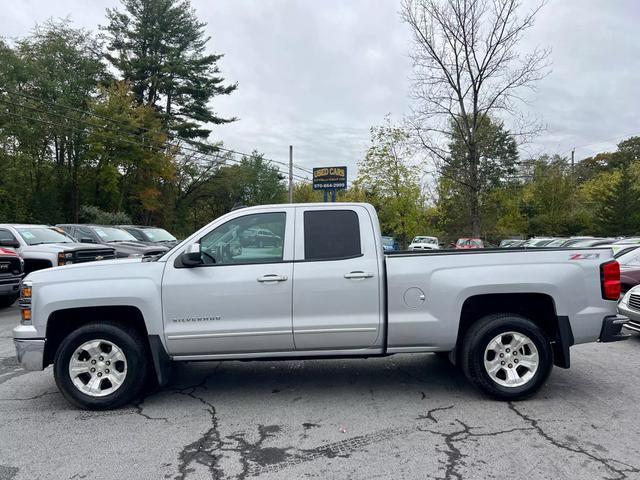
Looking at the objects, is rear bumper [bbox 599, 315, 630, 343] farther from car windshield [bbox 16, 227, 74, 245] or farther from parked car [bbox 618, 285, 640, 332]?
car windshield [bbox 16, 227, 74, 245]

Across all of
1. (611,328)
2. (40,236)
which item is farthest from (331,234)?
(40,236)

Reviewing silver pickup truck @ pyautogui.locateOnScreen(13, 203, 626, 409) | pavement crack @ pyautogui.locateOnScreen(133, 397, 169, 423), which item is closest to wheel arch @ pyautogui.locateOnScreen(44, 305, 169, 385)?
silver pickup truck @ pyautogui.locateOnScreen(13, 203, 626, 409)

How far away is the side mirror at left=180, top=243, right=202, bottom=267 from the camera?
14.5ft

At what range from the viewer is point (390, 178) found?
33844 millimetres

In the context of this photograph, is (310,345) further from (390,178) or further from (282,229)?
(390,178)

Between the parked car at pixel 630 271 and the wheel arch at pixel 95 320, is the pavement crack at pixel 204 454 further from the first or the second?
the parked car at pixel 630 271

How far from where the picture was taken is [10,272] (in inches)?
392

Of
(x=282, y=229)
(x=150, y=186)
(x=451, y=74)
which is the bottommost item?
(x=282, y=229)

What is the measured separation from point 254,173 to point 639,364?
197 feet

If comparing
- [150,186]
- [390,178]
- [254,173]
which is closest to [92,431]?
[390,178]

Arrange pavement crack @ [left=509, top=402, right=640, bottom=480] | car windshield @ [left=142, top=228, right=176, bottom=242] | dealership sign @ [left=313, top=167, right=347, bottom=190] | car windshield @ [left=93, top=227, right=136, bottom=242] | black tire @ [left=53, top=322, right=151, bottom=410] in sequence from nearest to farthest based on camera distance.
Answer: pavement crack @ [left=509, top=402, right=640, bottom=480] < black tire @ [left=53, top=322, right=151, bottom=410] < car windshield @ [left=93, top=227, right=136, bottom=242] < car windshield @ [left=142, top=228, right=176, bottom=242] < dealership sign @ [left=313, top=167, right=347, bottom=190]

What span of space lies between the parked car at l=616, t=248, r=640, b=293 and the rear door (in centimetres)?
665

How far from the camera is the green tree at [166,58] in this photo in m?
36.6

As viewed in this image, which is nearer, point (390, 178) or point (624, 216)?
point (390, 178)
